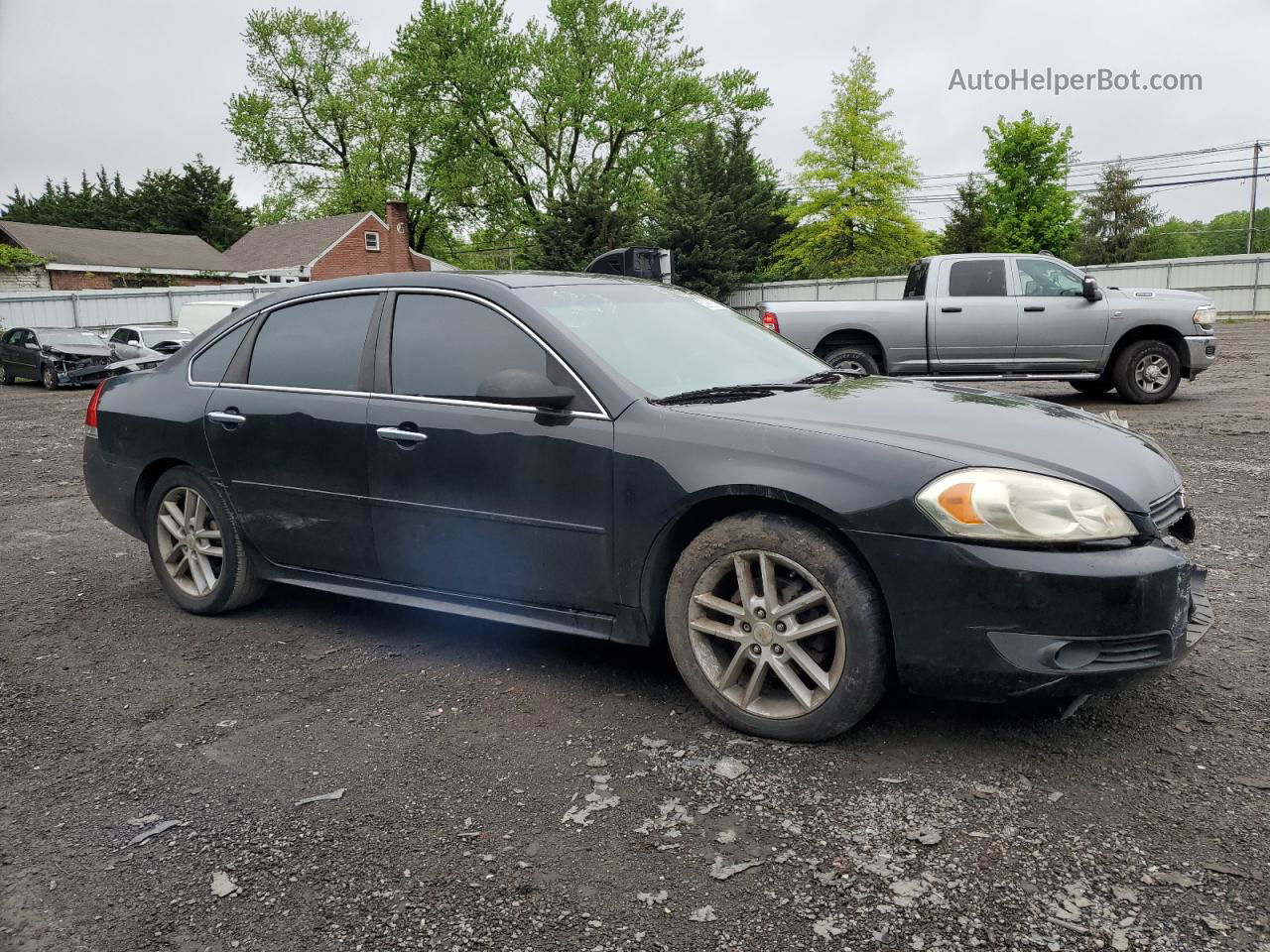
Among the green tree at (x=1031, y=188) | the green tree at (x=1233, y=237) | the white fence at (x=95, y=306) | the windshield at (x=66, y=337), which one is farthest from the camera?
the green tree at (x=1233, y=237)

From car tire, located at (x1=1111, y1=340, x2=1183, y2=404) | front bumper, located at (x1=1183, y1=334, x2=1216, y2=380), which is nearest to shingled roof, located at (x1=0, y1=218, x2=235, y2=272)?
car tire, located at (x1=1111, y1=340, x2=1183, y2=404)

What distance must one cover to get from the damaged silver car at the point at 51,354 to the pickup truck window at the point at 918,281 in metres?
17.7

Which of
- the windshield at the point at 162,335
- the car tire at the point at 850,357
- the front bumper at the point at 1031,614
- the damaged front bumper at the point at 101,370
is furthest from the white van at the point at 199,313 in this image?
the front bumper at the point at 1031,614

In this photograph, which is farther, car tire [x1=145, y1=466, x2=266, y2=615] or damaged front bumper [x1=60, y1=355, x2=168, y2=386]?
damaged front bumper [x1=60, y1=355, x2=168, y2=386]

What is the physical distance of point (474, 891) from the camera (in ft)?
7.81

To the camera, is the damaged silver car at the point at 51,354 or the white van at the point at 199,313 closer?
the damaged silver car at the point at 51,354

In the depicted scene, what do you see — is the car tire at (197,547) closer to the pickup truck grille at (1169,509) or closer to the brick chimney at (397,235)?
the pickup truck grille at (1169,509)

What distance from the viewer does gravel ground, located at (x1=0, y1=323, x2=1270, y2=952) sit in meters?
2.24

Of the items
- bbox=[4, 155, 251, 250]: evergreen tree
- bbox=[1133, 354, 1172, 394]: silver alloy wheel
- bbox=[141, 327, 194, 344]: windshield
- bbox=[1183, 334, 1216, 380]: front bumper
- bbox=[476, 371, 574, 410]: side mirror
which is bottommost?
bbox=[1133, 354, 1172, 394]: silver alloy wheel

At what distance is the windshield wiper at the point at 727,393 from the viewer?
346 cm

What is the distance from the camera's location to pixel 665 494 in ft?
10.6

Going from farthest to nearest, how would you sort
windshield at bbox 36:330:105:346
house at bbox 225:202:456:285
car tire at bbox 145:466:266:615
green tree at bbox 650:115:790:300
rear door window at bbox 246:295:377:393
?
house at bbox 225:202:456:285
green tree at bbox 650:115:790:300
windshield at bbox 36:330:105:346
car tire at bbox 145:466:266:615
rear door window at bbox 246:295:377:393

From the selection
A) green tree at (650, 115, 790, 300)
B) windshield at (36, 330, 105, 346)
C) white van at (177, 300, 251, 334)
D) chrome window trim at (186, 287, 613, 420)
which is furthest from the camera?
green tree at (650, 115, 790, 300)

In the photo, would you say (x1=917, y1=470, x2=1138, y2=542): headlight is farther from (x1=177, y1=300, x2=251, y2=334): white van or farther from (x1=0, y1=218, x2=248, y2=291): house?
(x1=0, y1=218, x2=248, y2=291): house
